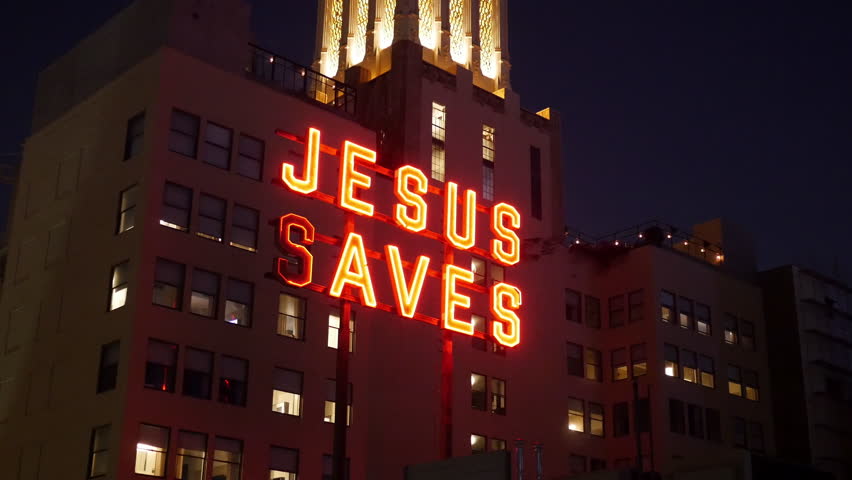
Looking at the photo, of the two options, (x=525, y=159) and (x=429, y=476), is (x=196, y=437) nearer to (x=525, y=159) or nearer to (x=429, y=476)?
(x=429, y=476)

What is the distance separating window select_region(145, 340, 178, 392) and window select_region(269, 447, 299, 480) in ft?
19.5

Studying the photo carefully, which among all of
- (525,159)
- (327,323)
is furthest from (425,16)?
(327,323)

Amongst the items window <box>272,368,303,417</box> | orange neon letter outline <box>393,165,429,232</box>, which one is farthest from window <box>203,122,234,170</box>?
window <box>272,368,303,417</box>

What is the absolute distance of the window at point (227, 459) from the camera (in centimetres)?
5175

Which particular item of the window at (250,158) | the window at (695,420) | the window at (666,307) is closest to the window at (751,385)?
the window at (695,420)

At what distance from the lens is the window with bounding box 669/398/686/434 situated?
71.9 m

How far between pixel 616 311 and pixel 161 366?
112 feet

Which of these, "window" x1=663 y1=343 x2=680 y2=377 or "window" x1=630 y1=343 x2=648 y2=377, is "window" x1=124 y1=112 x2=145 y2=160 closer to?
"window" x1=630 y1=343 x2=648 y2=377

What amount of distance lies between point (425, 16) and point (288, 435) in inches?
1319

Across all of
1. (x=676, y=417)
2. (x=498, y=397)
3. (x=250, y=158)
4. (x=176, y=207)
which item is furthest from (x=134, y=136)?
(x=676, y=417)

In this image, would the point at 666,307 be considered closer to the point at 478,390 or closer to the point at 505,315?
the point at 478,390

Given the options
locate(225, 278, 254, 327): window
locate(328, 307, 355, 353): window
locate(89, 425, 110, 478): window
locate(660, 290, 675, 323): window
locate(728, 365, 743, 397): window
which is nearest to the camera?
locate(89, 425, 110, 478): window

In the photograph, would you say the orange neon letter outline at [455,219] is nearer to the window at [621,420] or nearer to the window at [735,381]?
the window at [621,420]

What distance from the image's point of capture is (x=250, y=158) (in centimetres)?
5719
